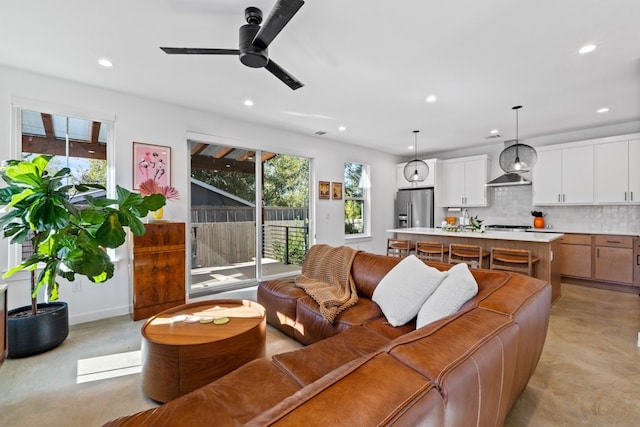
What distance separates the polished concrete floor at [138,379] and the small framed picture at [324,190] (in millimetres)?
3115

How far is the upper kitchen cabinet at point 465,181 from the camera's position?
5.95 m

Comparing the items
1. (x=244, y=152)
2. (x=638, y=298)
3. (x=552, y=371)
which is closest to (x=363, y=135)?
(x=244, y=152)

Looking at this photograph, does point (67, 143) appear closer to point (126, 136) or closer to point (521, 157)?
point (126, 136)

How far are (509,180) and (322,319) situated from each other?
4981 mm

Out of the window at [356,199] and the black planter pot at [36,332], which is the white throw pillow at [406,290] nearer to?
the black planter pot at [36,332]

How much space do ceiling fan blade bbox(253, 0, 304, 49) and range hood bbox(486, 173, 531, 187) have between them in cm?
526

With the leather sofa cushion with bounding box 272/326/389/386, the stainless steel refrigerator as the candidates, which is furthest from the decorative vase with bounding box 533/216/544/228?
the leather sofa cushion with bounding box 272/326/389/386

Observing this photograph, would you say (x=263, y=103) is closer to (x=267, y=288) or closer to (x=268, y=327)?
(x=267, y=288)

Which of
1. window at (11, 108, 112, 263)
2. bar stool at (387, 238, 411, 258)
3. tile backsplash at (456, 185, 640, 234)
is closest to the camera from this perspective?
window at (11, 108, 112, 263)

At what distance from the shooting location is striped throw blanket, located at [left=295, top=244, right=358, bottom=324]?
7.65ft

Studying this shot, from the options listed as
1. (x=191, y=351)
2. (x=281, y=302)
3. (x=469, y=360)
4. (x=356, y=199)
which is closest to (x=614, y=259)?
(x=356, y=199)

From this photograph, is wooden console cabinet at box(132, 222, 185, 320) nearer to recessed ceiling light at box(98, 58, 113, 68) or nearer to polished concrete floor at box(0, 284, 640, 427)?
polished concrete floor at box(0, 284, 640, 427)

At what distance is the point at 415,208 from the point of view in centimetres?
655

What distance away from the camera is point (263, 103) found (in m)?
3.80
